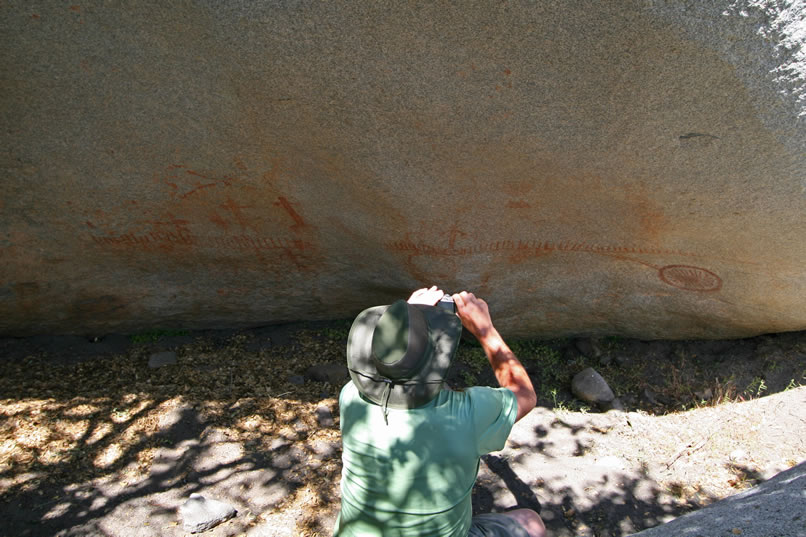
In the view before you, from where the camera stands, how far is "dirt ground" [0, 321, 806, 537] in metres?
3.22

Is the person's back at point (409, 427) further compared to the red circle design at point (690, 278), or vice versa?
the red circle design at point (690, 278)

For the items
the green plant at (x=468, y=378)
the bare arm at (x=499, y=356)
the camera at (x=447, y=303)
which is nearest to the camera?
the bare arm at (x=499, y=356)

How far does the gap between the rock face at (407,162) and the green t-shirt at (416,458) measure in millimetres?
1767

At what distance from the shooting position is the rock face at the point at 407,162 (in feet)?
8.65

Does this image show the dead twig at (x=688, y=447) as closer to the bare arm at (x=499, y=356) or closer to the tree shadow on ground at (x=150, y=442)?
the bare arm at (x=499, y=356)

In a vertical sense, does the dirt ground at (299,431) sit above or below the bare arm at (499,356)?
below

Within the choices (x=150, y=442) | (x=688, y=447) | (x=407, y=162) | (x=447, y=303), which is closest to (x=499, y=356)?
(x=447, y=303)

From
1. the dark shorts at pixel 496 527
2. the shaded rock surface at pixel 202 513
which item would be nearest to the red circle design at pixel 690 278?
the dark shorts at pixel 496 527

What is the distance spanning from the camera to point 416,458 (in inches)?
72.6

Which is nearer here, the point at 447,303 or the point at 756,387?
the point at 447,303

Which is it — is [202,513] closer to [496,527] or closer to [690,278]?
[496,527]

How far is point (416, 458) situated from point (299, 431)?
2.29 m

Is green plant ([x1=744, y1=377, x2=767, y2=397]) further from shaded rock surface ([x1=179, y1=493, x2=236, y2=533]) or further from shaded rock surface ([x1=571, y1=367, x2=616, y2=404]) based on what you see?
shaded rock surface ([x1=179, y1=493, x2=236, y2=533])

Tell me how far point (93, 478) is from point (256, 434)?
1.03 meters
